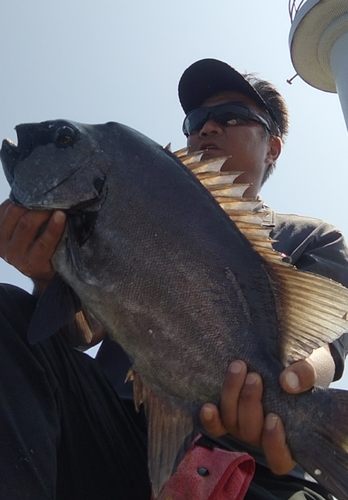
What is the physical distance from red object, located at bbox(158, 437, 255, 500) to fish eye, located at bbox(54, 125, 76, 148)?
1.38m

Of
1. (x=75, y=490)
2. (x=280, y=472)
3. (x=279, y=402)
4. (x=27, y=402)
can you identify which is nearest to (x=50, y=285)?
(x=27, y=402)

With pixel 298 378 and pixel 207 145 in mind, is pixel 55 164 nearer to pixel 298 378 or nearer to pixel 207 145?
pixel 298 378

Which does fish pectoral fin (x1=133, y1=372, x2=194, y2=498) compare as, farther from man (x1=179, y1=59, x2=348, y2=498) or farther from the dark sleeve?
the dark sleeve

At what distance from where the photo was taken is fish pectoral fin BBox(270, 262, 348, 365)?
6.82 feet

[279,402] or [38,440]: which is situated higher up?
[279,402]

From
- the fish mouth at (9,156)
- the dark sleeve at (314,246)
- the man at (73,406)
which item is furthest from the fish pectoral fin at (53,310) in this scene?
the dark sleeve at (314,246)

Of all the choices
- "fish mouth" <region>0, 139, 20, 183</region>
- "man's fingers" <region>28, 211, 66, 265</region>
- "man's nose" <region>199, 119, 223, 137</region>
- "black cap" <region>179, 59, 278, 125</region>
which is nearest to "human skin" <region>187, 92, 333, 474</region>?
"man's fingers" <region>28, 211, 66, 265</region>

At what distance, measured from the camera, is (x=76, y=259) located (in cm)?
214

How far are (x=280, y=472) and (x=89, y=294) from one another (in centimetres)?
102

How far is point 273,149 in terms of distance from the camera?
470 centimetres

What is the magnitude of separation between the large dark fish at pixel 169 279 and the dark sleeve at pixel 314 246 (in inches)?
40.8

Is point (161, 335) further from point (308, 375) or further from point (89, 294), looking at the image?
point (308, 375)

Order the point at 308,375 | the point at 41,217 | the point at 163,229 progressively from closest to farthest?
the point at 308,375, the point at 163,229, the point at 41,217

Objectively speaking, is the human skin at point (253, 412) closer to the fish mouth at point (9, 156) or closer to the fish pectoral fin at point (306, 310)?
the fish pectoral fin at point (306, 310)
